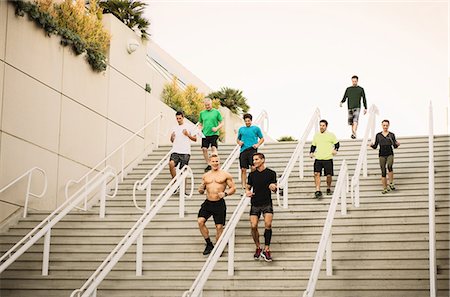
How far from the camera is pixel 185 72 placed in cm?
3089

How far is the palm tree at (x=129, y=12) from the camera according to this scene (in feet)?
62.1

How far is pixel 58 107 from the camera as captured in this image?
606 inches

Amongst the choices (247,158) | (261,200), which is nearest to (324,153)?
(247,158)

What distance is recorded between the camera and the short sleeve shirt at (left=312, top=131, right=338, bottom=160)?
14.3m

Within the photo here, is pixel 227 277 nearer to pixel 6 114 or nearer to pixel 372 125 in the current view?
pixel 6 114

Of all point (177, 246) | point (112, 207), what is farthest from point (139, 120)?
point (177, 246)

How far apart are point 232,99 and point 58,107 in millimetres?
12397

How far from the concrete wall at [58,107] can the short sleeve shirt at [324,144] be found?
4748 millimetres

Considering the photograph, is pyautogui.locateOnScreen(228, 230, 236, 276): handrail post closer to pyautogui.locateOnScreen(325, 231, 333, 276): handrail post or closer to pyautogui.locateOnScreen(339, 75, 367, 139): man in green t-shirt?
pyautogui.locateOnScreen(325, 231, 333, 276): handrail post

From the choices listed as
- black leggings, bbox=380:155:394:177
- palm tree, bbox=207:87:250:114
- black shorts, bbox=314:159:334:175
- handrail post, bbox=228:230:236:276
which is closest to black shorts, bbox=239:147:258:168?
black shorts, bbox=314:159:334:175

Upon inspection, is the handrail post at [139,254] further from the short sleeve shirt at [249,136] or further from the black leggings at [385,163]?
the black leggings at [385,163]

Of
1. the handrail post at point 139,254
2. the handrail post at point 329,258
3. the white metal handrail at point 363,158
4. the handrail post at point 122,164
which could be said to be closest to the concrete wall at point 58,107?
the handrail post at point 122,164

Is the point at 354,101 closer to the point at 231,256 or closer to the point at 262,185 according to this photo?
the point at 262,185

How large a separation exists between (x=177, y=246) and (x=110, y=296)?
169 centimetres
